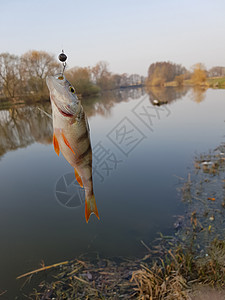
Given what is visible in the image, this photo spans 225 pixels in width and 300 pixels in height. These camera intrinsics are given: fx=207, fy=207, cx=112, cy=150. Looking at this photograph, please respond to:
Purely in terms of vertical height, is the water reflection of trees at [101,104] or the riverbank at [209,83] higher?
the riverbank at [209,83]

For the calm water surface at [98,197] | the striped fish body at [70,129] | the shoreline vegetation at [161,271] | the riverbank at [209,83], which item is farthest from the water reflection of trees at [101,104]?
the striped fish body at [70,129]

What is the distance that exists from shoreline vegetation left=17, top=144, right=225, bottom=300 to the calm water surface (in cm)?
33

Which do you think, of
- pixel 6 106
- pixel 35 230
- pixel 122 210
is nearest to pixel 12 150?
pixel 35 230

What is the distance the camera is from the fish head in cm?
115

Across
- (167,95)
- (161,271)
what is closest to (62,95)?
(161,271)

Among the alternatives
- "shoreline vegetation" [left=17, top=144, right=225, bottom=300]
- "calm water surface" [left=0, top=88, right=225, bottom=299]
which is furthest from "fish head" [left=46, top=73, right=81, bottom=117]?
"shoreline vegetation" [left=17, top=144, right=225, bottom=300]

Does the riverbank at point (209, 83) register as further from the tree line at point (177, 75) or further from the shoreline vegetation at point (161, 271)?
the shoreline vegetation at point (161, 271)

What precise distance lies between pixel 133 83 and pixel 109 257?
120583mm

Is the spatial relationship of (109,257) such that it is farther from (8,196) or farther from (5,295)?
(8,196)

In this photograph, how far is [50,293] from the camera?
13.9ft

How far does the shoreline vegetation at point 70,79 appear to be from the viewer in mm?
5949

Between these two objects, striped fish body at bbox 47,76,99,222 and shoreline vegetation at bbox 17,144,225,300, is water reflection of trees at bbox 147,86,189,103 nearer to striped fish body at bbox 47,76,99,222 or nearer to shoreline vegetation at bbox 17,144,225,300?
shoreline vegetation at bbox 17,144,225,300

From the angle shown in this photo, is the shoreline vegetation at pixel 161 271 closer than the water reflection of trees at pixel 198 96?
Yes

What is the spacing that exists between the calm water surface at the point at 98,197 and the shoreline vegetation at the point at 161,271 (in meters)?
0.33
